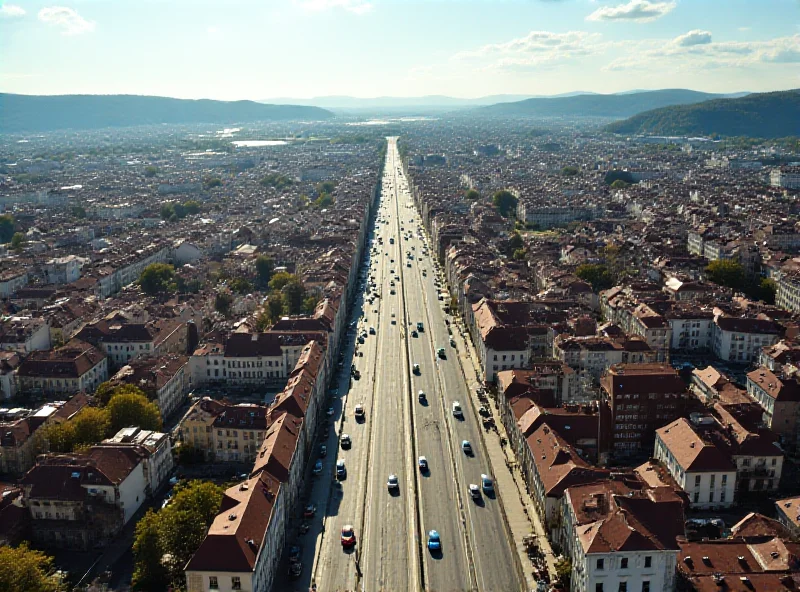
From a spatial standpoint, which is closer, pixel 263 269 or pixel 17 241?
pixel 263 269

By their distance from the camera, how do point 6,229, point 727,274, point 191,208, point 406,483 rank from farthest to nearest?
point 191,208 < point 6,229 < point 727,274 < point 406,483

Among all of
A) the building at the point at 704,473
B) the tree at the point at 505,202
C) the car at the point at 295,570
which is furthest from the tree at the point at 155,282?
the tree at the point at 505,202

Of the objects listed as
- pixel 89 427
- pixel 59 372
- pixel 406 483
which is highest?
pixel 89 427

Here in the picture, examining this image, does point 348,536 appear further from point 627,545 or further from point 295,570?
point 627,545

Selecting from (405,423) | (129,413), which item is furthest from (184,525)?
(405,423)

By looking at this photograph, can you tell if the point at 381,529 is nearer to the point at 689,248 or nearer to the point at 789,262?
the point at 789,262

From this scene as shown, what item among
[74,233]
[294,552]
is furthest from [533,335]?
[74,233]
